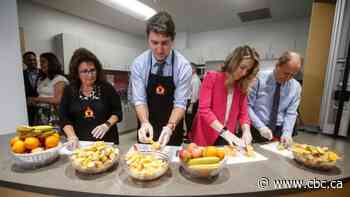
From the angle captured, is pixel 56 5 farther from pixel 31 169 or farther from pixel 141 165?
pixel 141 165

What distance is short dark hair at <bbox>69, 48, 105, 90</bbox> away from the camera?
4.26 ft

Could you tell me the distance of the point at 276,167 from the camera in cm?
86

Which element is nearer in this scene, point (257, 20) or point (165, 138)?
point (165, 138)

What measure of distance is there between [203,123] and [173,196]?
0.74 meters

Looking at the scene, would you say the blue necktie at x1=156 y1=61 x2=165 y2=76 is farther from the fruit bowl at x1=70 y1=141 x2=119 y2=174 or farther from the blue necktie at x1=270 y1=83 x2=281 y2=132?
the blue necktie at x1=270 y1=83 x2=281 y2=132

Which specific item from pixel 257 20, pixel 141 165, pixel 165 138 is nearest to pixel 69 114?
pixel 165 138

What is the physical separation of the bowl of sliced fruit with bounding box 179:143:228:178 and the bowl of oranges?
62cm

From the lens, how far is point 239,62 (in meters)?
1.15

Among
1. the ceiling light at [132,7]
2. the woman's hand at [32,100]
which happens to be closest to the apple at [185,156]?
the woman's hand at [32,100]

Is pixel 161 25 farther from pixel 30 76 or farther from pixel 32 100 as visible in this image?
pixel 30 76

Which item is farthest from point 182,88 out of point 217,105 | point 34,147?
point 34,147

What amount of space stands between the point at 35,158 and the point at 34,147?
5 cm

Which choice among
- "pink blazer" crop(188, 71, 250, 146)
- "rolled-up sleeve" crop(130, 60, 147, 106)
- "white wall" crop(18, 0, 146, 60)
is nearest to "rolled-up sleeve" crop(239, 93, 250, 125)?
"pink blazer" crop(188, 71, 250, 146)

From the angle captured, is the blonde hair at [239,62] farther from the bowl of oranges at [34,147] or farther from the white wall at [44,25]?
the white wall at [44,25]
